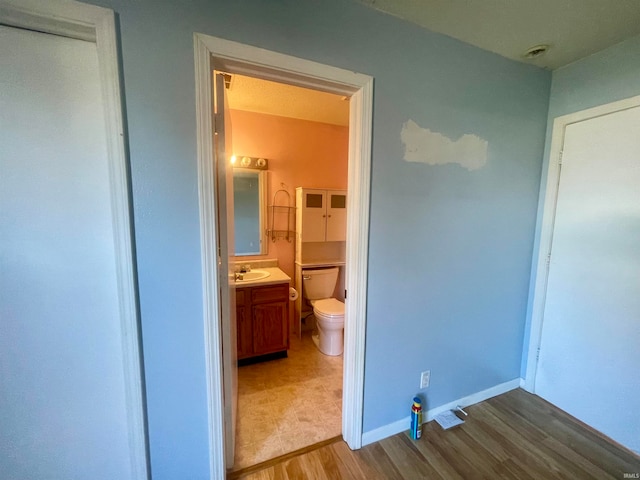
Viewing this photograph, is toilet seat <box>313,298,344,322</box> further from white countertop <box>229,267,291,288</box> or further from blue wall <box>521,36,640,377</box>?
blue wall <box>521,36,640,377</box>

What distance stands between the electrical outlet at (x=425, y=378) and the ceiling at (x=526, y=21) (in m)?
2.06

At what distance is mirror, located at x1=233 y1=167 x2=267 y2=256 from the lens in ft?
8.63

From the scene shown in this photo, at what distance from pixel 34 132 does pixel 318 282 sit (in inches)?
93.4

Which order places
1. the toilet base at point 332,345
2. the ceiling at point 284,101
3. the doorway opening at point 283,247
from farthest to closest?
the toilet base at point 332,345, the ceiling at point 284,101, the doorway opening at point 283,247

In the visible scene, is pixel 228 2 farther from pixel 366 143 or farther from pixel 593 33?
pixel 593 33

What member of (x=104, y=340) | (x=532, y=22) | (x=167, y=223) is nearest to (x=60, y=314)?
(x=104, y=340)

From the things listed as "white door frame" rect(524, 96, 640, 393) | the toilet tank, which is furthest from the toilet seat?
"white door frame" rect(524, 96, 640, 393)

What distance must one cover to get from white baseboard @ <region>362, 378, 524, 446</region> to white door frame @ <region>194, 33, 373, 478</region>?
0.36ft

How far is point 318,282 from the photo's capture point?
287 cm

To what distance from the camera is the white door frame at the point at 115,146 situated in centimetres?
84

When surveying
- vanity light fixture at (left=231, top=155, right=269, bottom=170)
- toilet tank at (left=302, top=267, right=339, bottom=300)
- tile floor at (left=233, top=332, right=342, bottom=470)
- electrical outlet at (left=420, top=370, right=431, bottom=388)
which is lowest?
tile floor at (left=233, top=332, right=342, bottom=470)

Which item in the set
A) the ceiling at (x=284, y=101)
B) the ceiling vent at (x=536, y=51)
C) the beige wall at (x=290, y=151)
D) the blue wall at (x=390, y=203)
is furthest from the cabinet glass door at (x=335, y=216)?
the ceiling vent at (x=536, y=51)

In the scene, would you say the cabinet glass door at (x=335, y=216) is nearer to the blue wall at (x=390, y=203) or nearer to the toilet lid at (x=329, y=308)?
the toilet lid at (x=329, y=308)

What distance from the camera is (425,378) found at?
5.52 feet
